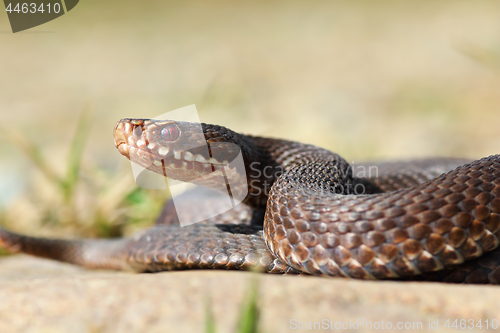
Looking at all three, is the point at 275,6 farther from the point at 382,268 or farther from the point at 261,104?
the point at 382,268

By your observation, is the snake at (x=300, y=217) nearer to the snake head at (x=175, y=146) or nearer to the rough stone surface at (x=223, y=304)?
the snake head at (x=175, y=146)

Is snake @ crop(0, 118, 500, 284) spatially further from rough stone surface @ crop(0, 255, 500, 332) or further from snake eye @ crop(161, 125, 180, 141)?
rough stone surface @ crop(0, 255, 500, 332)

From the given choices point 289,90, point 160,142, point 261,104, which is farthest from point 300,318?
point 289,90

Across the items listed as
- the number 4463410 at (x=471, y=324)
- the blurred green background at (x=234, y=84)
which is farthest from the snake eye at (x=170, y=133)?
the blurred green background at (x=234, y=84)

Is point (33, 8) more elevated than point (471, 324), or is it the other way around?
point (33, 8)

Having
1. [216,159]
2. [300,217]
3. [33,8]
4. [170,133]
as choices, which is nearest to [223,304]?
[300,217]

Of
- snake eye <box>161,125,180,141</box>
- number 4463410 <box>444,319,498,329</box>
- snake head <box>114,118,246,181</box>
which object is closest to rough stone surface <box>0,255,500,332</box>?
number 4463410 <box>444,319,498,329</box>

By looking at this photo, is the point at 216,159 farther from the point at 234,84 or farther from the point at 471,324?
the point at 234,84
